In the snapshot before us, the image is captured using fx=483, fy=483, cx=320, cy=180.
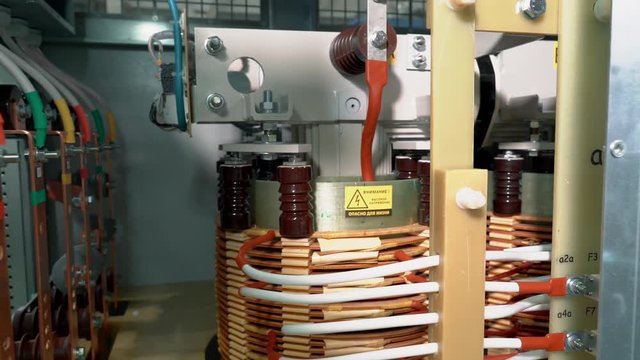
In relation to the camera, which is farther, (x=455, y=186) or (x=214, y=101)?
(x=214, y=101)

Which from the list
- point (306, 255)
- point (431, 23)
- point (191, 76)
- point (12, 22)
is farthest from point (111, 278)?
point (431, 23)

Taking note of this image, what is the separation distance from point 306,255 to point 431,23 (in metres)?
0.63

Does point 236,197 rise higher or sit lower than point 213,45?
lower

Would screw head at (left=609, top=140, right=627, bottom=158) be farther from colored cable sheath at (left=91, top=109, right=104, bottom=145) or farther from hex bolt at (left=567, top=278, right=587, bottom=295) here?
colored cable sheath at (left=91, top=109, right=104, bottom=145)

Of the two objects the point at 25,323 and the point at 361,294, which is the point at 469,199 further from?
the point at 25,323

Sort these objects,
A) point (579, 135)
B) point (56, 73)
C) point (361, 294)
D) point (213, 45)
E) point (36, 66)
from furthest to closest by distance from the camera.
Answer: point (56, 73), point (36, 66), point (213, 45), point (361, 294), point (579, 135)

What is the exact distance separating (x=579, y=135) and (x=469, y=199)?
19 centimetres

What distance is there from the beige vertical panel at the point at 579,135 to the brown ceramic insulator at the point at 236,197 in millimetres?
735

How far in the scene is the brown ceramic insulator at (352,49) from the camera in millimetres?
1109

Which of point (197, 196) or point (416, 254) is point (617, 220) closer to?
Answer: point (416, 254)

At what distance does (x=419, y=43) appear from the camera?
1.35 metres

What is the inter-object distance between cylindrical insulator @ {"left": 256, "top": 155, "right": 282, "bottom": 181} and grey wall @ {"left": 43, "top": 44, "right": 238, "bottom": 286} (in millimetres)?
1164

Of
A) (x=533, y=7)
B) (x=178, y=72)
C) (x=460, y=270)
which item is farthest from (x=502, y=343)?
(x=178, y=72)

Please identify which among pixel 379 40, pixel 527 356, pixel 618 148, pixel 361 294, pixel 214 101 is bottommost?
pixel 527 356
